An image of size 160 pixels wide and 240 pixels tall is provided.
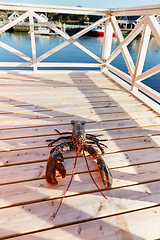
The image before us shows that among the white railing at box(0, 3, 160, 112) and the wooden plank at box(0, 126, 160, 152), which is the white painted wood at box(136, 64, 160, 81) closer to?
the white railing at box(0, 3, 160, 112)

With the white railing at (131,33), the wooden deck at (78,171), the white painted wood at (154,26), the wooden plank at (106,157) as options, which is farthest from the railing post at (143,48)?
the wooden plank at (106,157)

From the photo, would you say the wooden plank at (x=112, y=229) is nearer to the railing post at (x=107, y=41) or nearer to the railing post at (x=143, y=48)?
the railing post at (x=143, y=48)

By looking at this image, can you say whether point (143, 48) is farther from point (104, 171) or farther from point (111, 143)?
point (104, 171)

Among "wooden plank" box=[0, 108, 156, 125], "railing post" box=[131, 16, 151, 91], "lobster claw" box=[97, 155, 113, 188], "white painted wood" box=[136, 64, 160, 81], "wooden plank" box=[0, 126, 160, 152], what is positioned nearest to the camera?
"lobster claw" box=[97, 155, 113, 188]

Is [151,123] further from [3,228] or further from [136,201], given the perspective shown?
[3,228]

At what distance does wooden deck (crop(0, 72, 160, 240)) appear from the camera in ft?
4.14

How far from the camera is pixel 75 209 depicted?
1383mm

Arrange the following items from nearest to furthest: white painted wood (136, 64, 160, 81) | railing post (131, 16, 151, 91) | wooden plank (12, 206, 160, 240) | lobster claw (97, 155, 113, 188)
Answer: wooden plank (12, 206, 160, 240) < lobster claw (97, 155, 113, 188) < white painted wood (136, 64, 160, 81) < railing post (131, 16, 151, 91)

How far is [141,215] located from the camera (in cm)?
137

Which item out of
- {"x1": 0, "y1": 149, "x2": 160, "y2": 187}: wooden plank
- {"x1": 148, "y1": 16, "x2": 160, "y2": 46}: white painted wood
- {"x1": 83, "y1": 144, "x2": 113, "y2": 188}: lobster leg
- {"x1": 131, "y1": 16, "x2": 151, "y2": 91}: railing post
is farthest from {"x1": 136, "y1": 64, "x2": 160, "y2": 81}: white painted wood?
{"x1": 83, "y1": 144, "x2": 113, "y2": 188}: lobster leg

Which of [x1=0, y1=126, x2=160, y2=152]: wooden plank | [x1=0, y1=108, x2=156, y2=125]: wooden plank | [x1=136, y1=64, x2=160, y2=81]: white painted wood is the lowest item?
[x1=0, y1=126, x2=160, y2=152]: wooden plank

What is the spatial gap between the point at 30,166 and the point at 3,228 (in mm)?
648

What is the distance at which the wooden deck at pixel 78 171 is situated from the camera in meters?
1.26

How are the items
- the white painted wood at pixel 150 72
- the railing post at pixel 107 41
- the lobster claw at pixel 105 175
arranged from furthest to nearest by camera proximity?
the railing post at pixel 107 41, the white painted wood at pixel 150 72, the lobster claw at pixel 105 175
